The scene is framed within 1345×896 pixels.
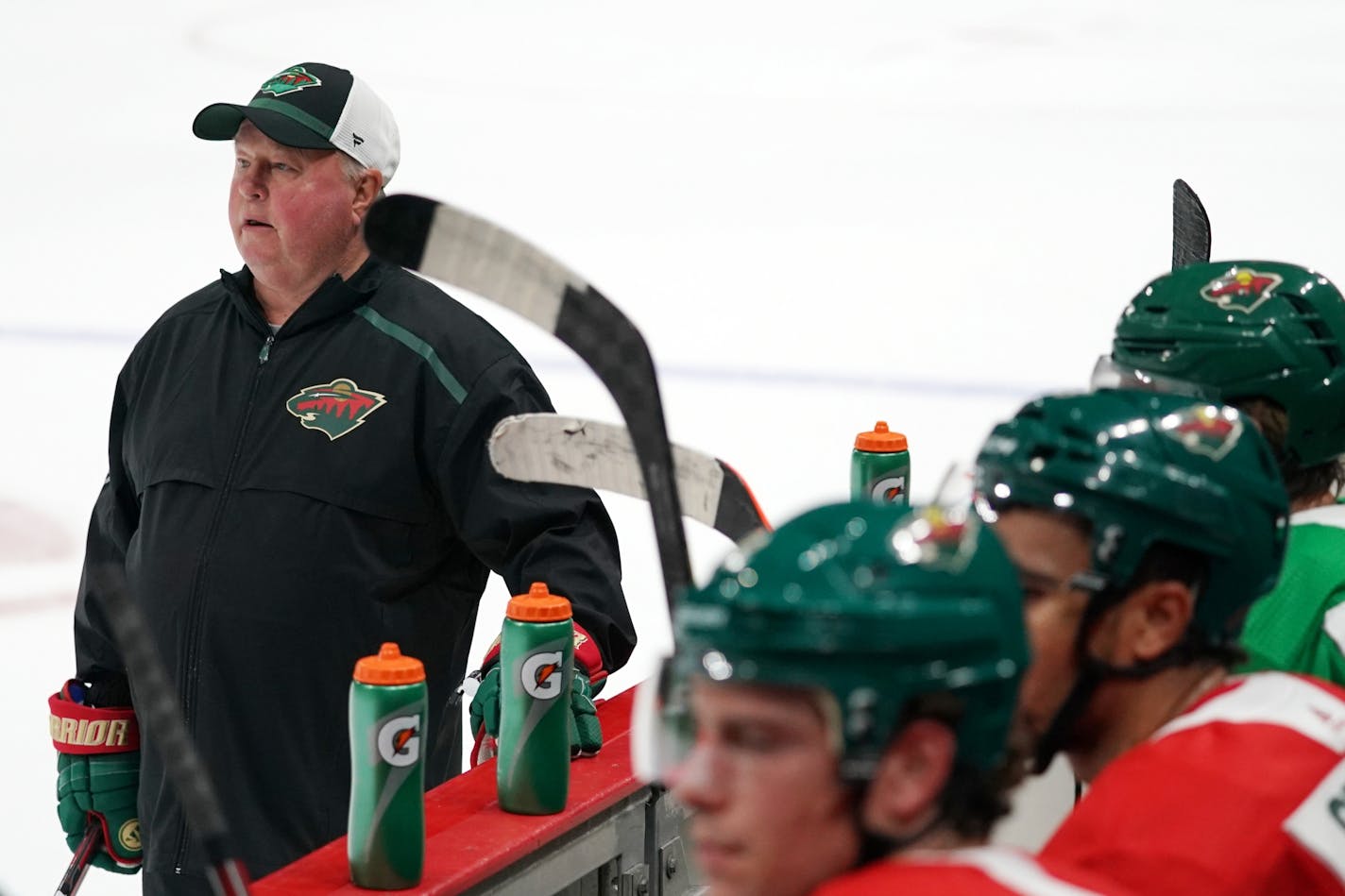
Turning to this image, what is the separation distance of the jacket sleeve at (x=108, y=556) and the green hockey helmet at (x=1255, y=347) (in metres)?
1.36

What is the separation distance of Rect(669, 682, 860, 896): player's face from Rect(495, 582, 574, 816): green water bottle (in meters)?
0.90

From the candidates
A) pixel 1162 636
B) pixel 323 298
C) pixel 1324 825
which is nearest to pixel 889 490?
pixel 323 298

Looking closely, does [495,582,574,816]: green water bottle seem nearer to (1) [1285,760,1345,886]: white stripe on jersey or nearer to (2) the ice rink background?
(1) [1285,760,1345,886]: white stripe on jersey

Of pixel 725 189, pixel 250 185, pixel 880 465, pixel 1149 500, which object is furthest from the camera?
pixel 725 189

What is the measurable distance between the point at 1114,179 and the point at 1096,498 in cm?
661

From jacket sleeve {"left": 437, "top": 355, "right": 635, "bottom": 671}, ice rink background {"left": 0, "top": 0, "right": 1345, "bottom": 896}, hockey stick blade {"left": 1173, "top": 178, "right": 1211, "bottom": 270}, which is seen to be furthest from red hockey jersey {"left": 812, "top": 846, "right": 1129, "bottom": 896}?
ice rink background {"left": 0, "top": 0, "right": 1345, "bottom": 896}

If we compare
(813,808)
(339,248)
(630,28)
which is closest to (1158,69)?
(630,28)

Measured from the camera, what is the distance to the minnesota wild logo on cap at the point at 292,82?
2.53 metres

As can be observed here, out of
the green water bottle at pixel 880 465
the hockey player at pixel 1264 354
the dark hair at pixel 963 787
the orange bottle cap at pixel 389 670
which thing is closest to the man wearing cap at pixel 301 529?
the green water bottle at pixel 880 465

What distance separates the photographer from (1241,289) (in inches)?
74.1

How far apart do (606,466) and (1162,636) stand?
2.12 feet

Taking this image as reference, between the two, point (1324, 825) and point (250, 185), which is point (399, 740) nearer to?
point (1324, 825)

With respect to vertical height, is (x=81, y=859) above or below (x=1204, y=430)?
below

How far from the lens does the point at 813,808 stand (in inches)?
38.0
